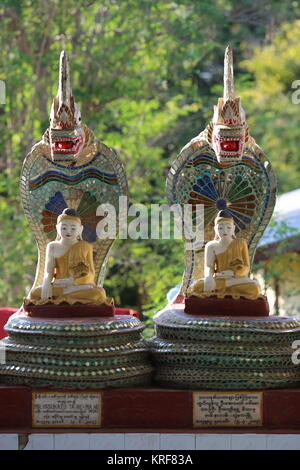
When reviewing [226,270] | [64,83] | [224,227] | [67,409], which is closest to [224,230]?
[224,227]

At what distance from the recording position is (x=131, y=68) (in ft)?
43.2

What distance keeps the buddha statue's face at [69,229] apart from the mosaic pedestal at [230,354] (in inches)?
33.9

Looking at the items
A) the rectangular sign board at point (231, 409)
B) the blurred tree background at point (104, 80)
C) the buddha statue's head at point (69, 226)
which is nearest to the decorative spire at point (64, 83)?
the buddha statue's head at point (69, 226)

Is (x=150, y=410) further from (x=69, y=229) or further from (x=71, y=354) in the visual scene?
(x=69, y=229)

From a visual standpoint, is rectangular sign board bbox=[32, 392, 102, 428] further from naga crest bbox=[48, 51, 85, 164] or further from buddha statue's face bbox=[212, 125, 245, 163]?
buddha statue's face bbox=[212, 125, 245, 163]

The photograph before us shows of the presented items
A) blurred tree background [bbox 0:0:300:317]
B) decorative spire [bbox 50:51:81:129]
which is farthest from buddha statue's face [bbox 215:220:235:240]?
blurred tree background [bbox 0:0:300:317]

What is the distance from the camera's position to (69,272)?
6230 millimetres

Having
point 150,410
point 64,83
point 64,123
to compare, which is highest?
point 64,83

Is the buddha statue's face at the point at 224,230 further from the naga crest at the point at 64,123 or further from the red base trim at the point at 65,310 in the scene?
the naga crest at the point at 64,123

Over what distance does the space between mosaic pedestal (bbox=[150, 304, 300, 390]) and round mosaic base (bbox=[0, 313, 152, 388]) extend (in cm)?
26

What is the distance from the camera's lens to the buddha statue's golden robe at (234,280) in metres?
6.24

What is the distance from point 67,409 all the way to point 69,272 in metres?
0.89

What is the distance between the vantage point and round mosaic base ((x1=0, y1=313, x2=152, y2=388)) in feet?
19.3

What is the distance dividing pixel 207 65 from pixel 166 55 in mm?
5832
